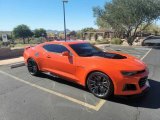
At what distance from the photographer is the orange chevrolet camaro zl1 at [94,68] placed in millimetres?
5035

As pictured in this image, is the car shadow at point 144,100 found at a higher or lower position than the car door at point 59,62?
lower

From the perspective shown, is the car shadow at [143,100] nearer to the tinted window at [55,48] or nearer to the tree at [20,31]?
the tinted window at [55,48]

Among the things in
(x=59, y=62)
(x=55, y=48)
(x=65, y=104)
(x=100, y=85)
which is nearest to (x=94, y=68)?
(x=100, y=85)

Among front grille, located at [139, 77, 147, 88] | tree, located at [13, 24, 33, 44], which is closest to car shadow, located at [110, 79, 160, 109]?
front grille, located at [139, 77, 147, 88]

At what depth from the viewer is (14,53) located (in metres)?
13.9

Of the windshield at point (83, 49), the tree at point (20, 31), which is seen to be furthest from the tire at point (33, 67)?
the tree at point (20, 31)

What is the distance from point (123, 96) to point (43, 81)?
2966mm

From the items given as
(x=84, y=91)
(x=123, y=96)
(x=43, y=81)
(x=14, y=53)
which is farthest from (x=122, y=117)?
(x=14, y=53)

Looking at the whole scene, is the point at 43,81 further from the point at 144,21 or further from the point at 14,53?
the point at 144,21

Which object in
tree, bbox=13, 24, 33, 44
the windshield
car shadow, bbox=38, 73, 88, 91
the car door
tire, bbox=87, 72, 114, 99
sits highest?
tree, bbox=13, 24, 33, 44

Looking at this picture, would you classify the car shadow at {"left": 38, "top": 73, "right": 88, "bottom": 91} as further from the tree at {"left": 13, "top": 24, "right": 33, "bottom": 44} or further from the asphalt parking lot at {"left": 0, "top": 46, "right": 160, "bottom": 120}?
the tree at {"left": 13, "top": 24, "right": 33, "bottom": 44}

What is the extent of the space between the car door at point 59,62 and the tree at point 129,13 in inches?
676

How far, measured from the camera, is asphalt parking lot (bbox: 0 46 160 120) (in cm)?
445

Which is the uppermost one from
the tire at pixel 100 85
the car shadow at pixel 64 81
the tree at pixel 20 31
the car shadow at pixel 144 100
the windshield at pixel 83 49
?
the tree at pixel 20 31
